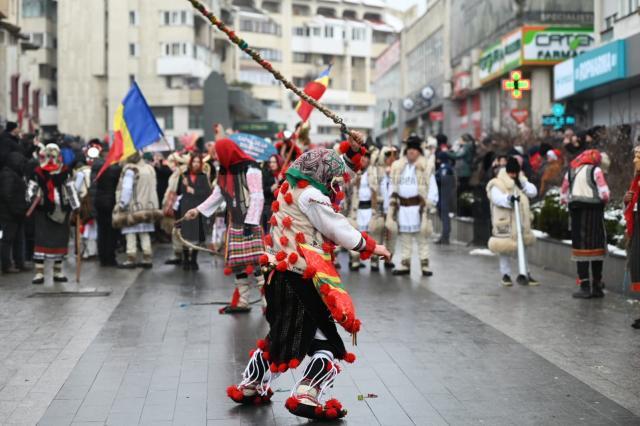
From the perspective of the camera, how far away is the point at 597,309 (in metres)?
12.5

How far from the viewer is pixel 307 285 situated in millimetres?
7297

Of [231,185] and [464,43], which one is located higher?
[464,43]

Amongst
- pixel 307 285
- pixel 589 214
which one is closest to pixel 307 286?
pixel 307 285

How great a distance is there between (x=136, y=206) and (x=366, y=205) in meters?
3.66

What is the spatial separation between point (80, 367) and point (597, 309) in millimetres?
6312

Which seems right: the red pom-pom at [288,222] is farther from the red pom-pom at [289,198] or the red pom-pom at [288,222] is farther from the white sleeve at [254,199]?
the white sleeve at [254,199]

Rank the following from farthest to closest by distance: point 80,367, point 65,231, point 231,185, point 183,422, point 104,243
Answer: point 104,243 → point 65,231 → point 231,185 → point 80,367 → point 183,422

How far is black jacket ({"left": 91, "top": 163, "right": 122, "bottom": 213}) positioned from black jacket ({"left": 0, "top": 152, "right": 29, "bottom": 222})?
192cm

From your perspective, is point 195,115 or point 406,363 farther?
point 195,115

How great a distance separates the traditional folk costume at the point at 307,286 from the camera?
7.09 meters

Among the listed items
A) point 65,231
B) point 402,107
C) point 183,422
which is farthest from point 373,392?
point 402,107

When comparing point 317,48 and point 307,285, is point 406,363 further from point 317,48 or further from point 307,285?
point 317,48

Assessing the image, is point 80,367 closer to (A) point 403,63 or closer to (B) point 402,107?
(B) point 402,107

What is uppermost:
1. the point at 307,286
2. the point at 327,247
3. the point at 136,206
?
the point at 136,206
